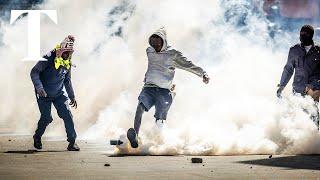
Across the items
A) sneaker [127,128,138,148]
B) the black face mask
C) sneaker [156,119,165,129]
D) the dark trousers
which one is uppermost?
the black face mask

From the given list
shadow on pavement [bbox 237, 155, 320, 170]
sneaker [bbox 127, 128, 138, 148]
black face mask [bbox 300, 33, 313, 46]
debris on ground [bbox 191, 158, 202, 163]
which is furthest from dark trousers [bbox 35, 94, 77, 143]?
shadow on pavement [bbox 237, 155, 320, 170]

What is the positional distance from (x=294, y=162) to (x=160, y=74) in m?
2.78

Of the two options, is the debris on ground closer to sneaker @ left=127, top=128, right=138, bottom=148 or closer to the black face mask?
sneaker @ left=127, top=128, right=138, bottom=148

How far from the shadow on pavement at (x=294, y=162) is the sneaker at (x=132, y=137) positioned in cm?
184

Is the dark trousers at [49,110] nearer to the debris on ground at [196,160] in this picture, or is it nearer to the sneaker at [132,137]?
the sneaker at [132,137]

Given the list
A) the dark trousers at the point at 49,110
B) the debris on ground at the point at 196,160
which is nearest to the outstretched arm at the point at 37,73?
the dark trousers at the point at 49,110

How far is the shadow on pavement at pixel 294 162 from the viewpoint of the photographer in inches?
438

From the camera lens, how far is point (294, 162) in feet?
38.5

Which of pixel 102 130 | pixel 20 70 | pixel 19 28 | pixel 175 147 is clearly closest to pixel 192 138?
pixel 175 147

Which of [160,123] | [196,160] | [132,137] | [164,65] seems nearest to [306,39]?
[164,65]

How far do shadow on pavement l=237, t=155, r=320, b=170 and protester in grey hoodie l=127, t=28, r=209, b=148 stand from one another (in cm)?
193

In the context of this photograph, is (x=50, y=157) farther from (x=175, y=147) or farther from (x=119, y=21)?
(x=119, y=21)

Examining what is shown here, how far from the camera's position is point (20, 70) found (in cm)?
2783

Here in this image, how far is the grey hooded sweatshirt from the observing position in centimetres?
1370
